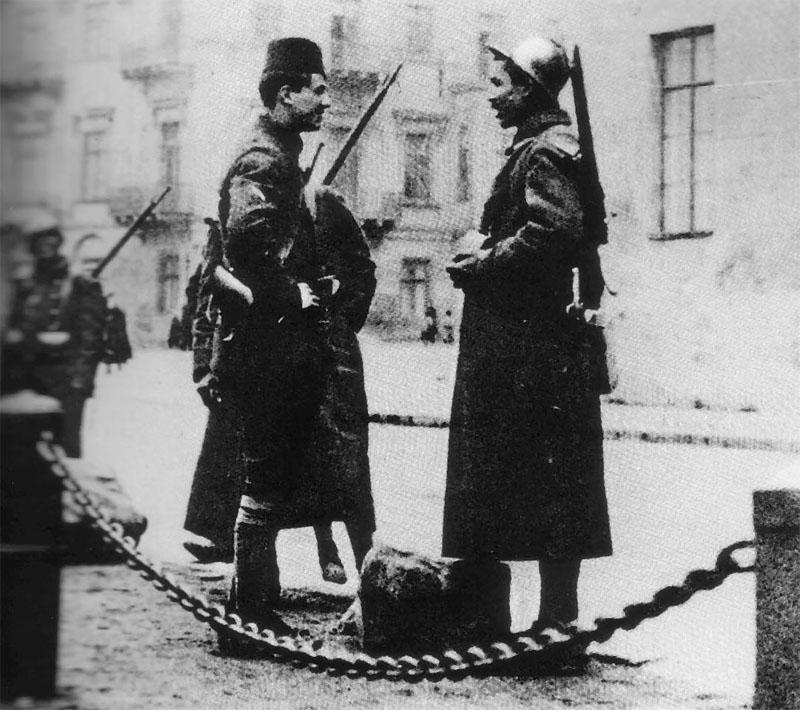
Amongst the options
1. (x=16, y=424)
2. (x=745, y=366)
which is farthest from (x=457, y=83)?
(x=16, y=424)

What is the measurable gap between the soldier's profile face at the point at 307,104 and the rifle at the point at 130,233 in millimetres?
686

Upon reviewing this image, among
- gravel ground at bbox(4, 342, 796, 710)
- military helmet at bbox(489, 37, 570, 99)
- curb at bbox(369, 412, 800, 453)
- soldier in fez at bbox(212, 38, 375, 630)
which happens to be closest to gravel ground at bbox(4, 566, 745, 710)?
gravel ground at bbox(4, 342, 796, 710)

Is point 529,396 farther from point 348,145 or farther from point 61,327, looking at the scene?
point 61,327

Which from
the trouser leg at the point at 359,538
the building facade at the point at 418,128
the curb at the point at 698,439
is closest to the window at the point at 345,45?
the building facade at the point at 418,128

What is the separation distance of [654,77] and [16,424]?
270 centimetres

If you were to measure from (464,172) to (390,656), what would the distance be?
183 cm

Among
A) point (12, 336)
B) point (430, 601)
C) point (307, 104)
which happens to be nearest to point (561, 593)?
point (430, 601)

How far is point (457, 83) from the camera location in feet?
14.6

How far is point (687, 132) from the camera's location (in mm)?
4242

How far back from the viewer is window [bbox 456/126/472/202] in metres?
4.41

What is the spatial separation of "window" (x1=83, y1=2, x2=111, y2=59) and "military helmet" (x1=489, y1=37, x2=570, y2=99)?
1.78 metres

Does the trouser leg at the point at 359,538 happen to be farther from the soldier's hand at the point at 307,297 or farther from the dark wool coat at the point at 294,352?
the soldier's hand at the point at 307,297

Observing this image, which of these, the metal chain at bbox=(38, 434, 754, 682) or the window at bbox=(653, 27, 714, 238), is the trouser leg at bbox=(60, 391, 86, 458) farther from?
the window at bbox=(653, 27, 714, 238)

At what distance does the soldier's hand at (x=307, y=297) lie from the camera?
14.5ft
